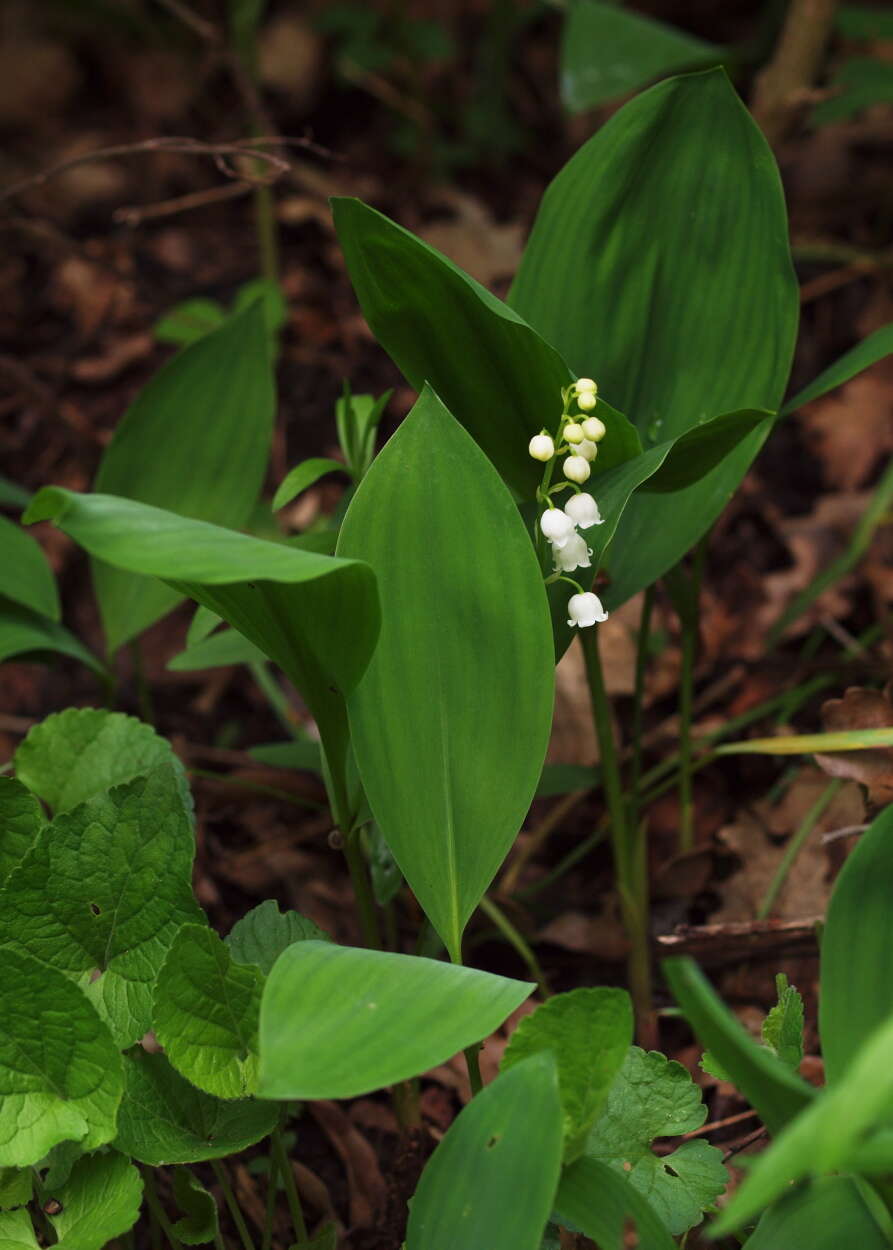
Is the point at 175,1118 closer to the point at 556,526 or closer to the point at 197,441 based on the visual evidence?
the point at 556,526

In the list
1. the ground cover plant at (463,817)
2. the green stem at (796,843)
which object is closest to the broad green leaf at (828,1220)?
the ground cover plant at (463,817)

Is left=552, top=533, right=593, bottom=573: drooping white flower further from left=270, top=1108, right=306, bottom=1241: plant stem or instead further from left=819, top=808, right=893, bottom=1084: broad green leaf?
left=270, top=1108, right=306, bottom=1241: plant stem

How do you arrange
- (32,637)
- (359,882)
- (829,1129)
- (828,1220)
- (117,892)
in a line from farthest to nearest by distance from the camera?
(32,637) < (359,882) < (117,892) < (828,1220) < (829,1129)

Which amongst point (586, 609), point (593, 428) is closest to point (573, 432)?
point (593, 428)

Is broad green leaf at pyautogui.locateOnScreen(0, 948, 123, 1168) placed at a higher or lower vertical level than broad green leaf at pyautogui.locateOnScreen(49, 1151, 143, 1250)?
higher

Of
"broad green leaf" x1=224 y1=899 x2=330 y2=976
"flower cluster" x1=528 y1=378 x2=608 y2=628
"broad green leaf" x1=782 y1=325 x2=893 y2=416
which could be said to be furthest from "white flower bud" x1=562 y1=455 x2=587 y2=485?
"broad green leaf" x1=224 y1=899 x2=330 y2=976
